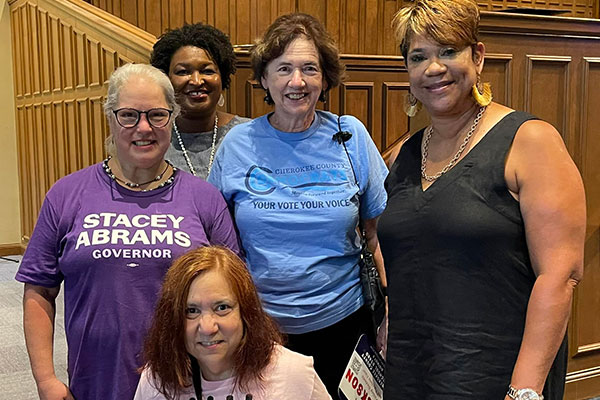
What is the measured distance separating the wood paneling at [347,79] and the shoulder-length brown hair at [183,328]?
1.52 meters

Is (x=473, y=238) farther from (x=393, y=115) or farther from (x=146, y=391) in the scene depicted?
(x=393, y=115)

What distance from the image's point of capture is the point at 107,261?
159cm

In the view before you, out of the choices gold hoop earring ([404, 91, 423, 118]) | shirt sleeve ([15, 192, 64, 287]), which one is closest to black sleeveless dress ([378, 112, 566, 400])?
gold hoop earring ([404, 91, 423, 118])

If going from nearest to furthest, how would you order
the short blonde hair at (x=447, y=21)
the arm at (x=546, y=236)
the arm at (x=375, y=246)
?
the arm at (x=546, y=236) < the short blonde hair at (x=447, y=21) < the arm at (x=375, y=246)

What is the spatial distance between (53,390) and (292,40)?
3.75 ft

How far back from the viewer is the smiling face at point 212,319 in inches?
59.1

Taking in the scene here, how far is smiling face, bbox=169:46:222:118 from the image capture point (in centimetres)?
233

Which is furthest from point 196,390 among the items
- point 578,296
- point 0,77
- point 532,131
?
point 0,77

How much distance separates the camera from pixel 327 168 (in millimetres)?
1916

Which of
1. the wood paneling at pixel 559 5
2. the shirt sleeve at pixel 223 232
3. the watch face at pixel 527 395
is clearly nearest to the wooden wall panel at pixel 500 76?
the shirt sleeve at pixel 223 232

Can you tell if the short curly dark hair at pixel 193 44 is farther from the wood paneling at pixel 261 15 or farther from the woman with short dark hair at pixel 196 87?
the wood paneling at pixel 261 15

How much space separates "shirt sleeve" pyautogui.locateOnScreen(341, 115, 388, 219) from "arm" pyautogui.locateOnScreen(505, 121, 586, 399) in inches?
25.0

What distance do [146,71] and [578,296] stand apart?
2.24 m

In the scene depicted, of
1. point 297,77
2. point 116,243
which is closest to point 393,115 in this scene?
point 297,77
